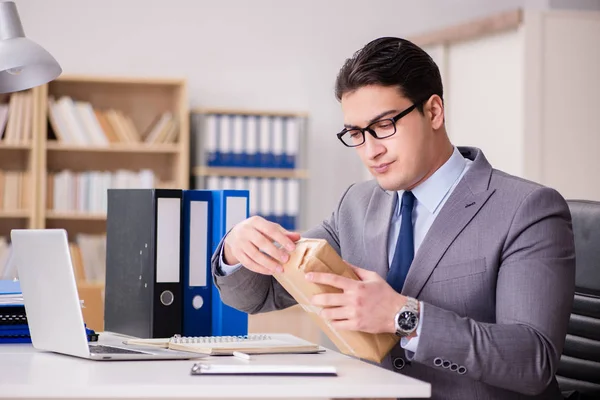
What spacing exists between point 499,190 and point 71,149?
402 cm

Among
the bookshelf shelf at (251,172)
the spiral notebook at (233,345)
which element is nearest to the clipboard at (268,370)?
the spiral notebook at (233,345)

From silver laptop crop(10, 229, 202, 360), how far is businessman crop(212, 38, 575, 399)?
280 millimetres

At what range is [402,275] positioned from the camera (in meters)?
1.79

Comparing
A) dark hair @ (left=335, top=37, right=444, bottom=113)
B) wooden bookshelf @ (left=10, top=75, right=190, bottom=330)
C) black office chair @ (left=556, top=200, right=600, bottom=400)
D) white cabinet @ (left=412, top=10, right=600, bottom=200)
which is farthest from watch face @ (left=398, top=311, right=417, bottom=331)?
wooden bookshelf @ (left=10, top=75, right=190, bottom=330)

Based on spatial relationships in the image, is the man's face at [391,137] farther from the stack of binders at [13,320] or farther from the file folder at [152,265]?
the stack of binders at [13,320]

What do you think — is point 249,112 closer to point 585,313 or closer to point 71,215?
point 71,215

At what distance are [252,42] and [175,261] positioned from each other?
161 inches

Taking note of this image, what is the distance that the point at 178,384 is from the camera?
129 centimetres

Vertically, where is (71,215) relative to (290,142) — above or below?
below

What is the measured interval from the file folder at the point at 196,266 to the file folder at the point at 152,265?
2cm

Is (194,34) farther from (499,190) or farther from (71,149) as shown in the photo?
(499,190)

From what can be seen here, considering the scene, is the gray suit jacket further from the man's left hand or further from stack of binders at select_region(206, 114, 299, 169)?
stack of binders at select_region(206, 114, 299, 169)

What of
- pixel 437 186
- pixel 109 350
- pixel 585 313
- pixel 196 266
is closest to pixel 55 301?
pixel 109 350

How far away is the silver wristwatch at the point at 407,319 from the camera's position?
1469 mm
